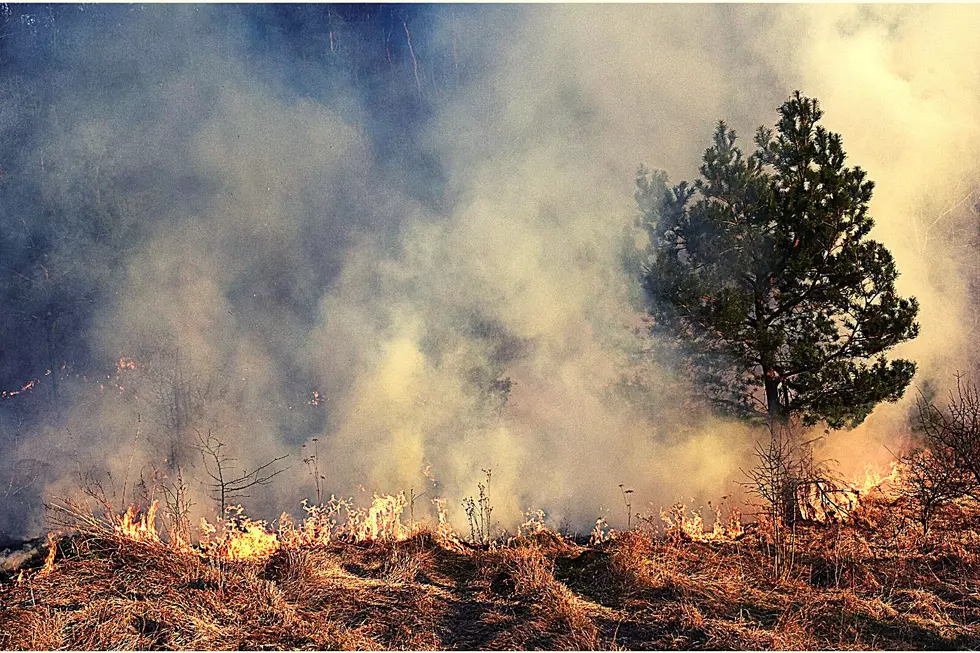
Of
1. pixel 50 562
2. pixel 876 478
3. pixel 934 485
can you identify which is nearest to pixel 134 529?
pixel 50 562

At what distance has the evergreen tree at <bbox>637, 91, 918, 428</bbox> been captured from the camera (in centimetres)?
915

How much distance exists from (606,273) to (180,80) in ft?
37.4

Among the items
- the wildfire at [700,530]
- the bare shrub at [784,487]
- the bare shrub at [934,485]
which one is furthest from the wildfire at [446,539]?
the bare shrub at [934,485]

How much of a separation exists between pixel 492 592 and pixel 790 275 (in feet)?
19.0

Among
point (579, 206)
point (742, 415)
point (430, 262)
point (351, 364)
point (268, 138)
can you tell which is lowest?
point (742, 415)

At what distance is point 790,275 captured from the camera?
9383 mm

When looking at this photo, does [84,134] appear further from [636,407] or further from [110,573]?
[636,407]

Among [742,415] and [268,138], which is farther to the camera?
[268,138]

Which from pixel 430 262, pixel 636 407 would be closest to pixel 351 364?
pixel 430 262

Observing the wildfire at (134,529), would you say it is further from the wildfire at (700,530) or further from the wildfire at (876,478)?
the wildfire at (876,478)

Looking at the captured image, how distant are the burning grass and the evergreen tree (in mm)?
2118

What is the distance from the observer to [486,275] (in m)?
13.6

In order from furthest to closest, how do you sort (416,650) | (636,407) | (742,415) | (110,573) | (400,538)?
(636,407) → (742,415) → (400,538) → (110,573) → (416,650)

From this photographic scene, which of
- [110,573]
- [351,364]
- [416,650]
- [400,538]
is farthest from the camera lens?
[351,364]
